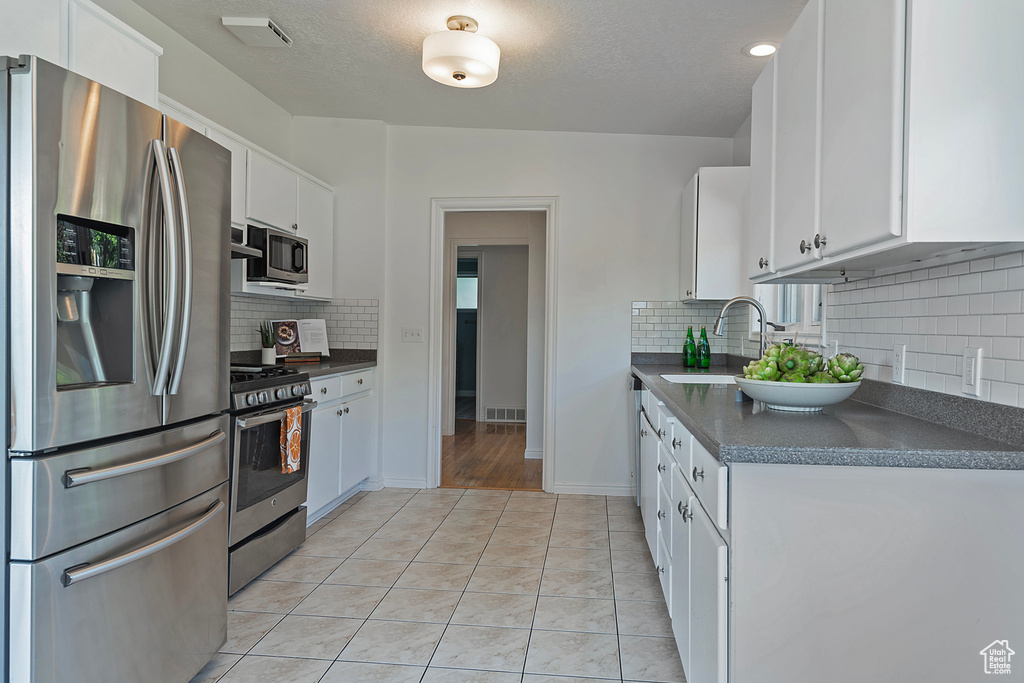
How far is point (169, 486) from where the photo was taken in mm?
1712

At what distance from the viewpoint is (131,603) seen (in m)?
1.57

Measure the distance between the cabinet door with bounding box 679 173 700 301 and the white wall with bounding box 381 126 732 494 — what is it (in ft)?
0.46

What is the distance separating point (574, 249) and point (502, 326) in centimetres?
300

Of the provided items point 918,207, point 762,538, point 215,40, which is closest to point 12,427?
point 762,538

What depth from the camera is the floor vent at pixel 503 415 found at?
23.3ft

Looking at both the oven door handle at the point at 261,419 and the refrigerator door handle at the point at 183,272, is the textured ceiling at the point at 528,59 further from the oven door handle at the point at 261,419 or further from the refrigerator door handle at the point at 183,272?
the oven door handle at the point at 261,419

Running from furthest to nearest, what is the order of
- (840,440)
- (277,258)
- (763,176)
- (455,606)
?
1. (277,258)
2. (455,606)
3. (763,176)
4. (840,440)

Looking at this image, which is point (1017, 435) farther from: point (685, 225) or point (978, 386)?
point (685, 225)

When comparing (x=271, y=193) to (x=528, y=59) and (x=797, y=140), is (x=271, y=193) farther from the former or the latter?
(x=797, y=140)

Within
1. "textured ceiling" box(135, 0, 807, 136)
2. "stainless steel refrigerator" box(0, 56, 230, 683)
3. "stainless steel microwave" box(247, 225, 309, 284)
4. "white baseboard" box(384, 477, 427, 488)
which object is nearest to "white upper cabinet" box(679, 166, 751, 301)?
"textured ceiling" box(135, 0, 807, 136)

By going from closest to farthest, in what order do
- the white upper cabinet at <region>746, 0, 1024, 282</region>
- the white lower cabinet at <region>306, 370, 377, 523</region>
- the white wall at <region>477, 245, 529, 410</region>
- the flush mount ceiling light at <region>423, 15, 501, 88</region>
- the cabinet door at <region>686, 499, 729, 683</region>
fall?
1. the white upper cabinet at <region>746, 0, 1024, 282</region>
2. the cabinet door at <region>686, 499, 729, 683</region>
3. the flush mount ceiling light at <region>423, 15, 501, 88</region>
4. the white lower cabinet at <region>306, 370, 377, 523</region>
5. the white wall at <region>477, 245, 529, 410</region>

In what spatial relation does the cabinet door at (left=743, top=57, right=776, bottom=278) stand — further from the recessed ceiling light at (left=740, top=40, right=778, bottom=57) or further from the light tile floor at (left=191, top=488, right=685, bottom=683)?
the light tile floor at (left=191, top=488, right=685, bottom=683)

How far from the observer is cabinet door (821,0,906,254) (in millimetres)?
1242

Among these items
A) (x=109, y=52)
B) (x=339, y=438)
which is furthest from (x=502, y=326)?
(x=109, y=52)
